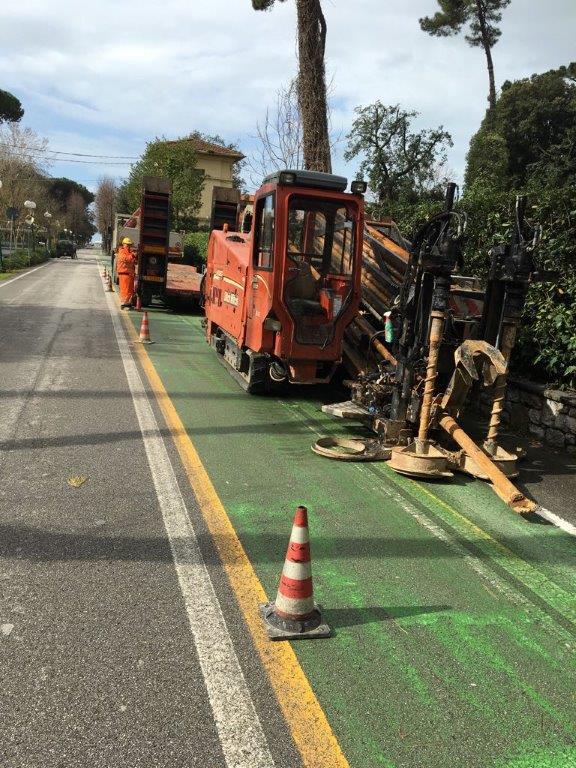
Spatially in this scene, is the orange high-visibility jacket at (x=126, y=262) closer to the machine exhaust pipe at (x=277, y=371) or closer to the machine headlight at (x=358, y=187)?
the machine exhaust pipe at (x=277, y=371)

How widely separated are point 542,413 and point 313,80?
11181mm

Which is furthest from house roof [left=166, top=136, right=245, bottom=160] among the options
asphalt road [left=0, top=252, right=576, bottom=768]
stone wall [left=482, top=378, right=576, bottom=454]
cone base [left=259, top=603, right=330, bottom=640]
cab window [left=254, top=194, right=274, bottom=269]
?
cone base [left=259, top=603, right=330, bottom=640]

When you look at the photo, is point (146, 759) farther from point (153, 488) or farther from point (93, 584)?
point (153, 488)

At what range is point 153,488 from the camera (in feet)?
16.1

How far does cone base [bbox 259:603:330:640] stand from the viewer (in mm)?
3098

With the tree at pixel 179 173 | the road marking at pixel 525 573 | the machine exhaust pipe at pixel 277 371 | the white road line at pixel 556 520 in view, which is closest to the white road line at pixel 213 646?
the road marking at pixel 525 573

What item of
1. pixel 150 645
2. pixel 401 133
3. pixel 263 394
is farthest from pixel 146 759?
pixel 401 133

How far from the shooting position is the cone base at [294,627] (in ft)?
10.2

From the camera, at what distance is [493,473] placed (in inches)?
201

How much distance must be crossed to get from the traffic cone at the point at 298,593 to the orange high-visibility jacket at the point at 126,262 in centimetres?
1611

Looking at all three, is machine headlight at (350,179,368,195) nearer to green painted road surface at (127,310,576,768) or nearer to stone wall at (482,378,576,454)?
stone wall at (482,378,576,454)

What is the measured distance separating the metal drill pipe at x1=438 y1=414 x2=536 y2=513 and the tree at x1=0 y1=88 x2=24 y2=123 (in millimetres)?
61186

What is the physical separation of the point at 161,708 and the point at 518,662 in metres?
1.73

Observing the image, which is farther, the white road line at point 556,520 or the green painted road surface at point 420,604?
the white road line at point 556,520
